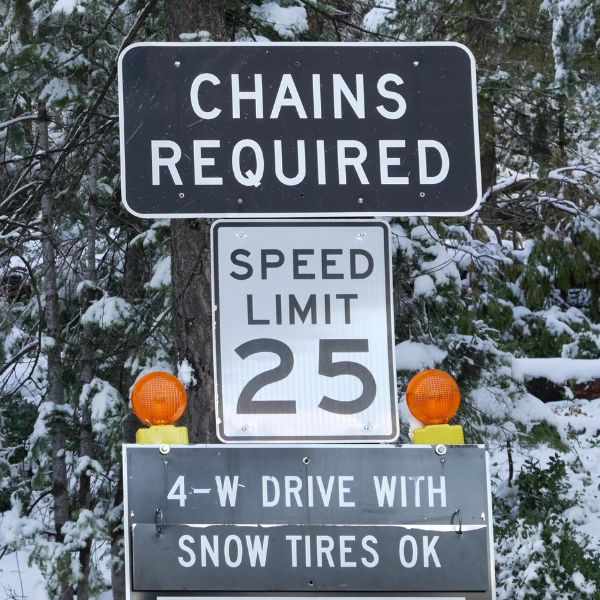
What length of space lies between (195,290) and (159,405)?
→ 9.61ft

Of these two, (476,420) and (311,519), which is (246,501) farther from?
(476,420)

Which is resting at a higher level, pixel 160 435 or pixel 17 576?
pixel 160 435

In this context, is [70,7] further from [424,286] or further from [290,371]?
[290,371]

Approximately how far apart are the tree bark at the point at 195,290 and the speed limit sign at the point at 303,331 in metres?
2.35

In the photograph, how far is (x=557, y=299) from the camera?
43.8 feet

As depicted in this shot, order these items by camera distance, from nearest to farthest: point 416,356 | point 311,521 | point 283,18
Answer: point 311,521
point 283,18
point 416,356

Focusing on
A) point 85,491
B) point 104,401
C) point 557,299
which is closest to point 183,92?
point 104,401

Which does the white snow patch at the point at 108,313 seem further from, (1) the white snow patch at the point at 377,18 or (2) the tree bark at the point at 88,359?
(1) the white snow patch at the point at 377,18

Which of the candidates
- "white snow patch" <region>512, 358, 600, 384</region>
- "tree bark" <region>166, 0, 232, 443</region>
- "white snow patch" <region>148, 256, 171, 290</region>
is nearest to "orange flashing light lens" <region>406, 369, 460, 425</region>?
"tree bark" <region>166, 0, 232, 443</region>

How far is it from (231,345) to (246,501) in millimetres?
379

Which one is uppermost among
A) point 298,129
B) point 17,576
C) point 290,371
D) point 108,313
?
point 108,313

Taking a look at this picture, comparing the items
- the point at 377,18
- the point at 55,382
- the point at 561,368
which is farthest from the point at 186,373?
the point at 561,368

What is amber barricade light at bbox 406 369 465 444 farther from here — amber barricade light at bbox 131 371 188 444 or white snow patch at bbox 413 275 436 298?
white snow patch at bbox 413 275 436 298

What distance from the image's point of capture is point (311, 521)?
290 centimetres
